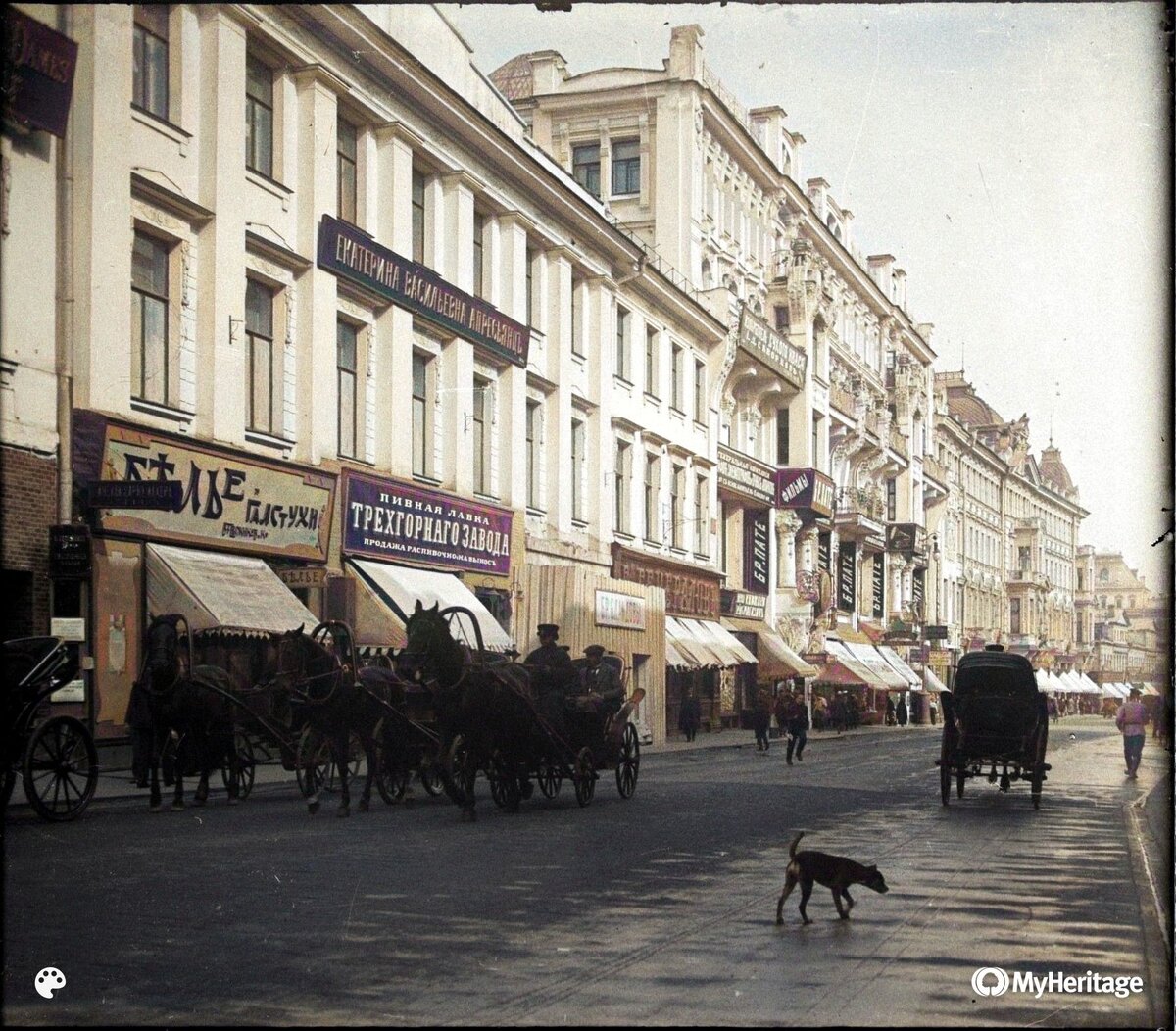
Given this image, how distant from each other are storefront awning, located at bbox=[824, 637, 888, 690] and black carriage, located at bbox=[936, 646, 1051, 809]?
95.4ft

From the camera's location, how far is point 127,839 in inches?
476

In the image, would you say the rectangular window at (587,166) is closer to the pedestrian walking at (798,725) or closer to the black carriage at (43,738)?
the pedestrian walking at (798,725)

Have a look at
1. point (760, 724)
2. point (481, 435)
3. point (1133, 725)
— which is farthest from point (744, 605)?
point (481, 435)

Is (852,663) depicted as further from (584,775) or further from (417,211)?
(584,775)

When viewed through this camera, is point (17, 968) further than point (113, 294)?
No

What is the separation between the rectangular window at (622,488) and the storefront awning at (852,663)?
2239cm

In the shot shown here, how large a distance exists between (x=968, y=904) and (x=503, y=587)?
11203mm

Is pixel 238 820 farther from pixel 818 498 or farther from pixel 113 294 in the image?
pixel 818 498

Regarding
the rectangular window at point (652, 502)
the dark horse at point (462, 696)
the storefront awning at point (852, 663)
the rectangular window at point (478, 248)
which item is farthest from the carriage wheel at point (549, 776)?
the storefront awning at point (852, 663)

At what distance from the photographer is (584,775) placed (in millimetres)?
16547

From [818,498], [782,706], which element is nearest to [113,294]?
[782,706]

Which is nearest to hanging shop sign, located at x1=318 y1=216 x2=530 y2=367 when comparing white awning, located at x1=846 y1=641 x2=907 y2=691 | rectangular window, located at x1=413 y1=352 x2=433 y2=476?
rectangular window, located at x1=413 y1=352 x2=433 y2=476

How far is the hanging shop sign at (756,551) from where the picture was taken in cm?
4612

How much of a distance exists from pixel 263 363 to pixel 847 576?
40.9m
